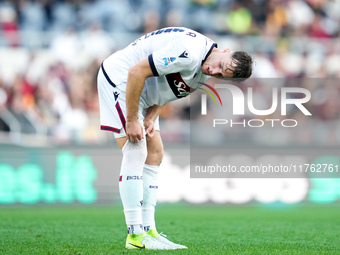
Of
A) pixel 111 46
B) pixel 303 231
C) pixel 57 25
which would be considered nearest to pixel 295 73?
pixel 111 46

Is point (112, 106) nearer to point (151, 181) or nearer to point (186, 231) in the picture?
point (151, 181)

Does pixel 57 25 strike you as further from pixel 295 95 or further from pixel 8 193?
pixel 295 95

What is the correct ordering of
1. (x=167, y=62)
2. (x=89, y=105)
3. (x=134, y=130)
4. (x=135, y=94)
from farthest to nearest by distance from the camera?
(x=89, y=105) < (x=134, y=130) < (x=135, y=94) < (x=167, y=62)

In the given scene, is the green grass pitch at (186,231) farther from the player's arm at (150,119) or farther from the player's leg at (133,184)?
the player's arm at (150,119)

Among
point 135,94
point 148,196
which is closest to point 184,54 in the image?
point 135,94

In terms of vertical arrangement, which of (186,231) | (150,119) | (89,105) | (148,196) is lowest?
(186,231)

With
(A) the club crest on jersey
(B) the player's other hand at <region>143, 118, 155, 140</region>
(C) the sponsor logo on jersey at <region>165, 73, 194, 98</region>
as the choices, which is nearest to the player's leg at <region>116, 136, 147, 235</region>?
(B) the player's other hand at <region>143, 118, 155, 140</region>

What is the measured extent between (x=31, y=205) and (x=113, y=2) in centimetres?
579

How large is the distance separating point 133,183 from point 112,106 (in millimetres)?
687

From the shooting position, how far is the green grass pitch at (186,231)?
568cm

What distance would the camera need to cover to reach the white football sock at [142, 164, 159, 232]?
19.2 feet

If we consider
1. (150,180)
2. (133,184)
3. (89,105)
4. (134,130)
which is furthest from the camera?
(89,105)

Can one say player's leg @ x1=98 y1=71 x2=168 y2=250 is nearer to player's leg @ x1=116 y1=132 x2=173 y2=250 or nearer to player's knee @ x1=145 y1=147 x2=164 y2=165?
player's leg @ x1=116 y1=132 x2=173 y2=250

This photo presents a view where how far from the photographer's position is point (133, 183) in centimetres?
550
